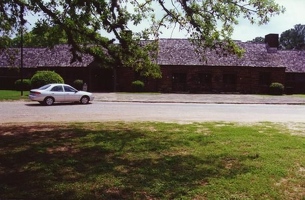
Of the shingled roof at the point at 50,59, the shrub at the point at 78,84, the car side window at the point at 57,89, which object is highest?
the shingled roof at the point at 50,59

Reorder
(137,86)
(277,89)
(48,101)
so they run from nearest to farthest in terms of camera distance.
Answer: (48,101), (137,86), (277,89)

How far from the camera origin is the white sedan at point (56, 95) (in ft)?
72.4

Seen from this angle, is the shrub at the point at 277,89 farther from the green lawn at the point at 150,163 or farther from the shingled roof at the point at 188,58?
the green lawn at the point at 150,163

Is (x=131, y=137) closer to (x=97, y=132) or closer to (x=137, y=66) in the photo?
(x=97, y=132)

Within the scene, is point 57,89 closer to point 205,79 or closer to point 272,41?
point 205,79

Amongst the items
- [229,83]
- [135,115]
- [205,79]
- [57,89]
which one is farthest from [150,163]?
[229,83]

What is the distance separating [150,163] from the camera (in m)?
7.41

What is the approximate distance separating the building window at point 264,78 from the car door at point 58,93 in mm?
29463

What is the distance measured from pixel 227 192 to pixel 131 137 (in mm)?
4968

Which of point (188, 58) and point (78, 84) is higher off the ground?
point (188, 58)

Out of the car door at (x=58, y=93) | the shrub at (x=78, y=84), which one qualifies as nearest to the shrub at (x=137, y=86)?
the shrub at (x=78, y=84)

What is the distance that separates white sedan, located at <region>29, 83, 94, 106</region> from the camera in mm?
22078

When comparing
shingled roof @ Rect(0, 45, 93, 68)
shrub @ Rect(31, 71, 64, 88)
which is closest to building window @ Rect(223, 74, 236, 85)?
shingled roof @ Rect(0, 45, 93, 68)

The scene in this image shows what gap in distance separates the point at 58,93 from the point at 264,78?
99.9ft
